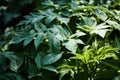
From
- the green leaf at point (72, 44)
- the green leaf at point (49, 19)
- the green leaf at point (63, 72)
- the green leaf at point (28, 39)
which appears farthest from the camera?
the green leaf at point (49, 19)

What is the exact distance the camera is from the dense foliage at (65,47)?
6.46 feet

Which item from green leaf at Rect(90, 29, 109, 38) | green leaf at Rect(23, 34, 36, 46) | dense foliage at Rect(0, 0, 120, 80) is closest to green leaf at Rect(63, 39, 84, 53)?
dense foliage at Rect(0, 0, 120, 80)

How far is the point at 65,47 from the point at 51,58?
0.13 m

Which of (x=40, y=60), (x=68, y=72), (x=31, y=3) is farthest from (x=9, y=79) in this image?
(x=31, y=3)

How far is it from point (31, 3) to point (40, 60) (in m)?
2.76

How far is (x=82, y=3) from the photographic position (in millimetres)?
2652

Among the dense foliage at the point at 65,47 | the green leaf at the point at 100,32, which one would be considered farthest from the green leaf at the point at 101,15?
the green leaf at the point at 100,32

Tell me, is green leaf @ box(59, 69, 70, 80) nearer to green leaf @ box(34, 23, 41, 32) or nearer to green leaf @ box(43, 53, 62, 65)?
green leaf @ box(43, 53, 62, 65)

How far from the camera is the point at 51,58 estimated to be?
203 centimetres

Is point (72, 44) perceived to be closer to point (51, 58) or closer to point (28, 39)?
point (51, 58)

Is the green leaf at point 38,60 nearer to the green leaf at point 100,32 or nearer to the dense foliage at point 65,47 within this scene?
the dense foliage at point 65,47

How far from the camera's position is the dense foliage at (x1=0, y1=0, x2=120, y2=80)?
197cm

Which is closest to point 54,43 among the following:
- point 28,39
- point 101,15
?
point 28,39

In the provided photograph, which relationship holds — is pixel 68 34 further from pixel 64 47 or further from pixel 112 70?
pixel 112 70
